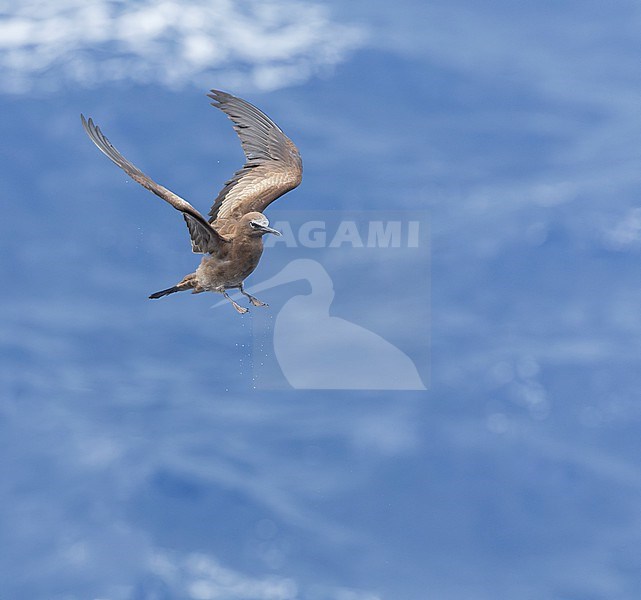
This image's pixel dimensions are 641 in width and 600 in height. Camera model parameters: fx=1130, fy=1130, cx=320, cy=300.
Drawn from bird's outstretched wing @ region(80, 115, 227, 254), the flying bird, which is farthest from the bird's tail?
bird's outstretched wing @ region(80, 115, 227, 254)

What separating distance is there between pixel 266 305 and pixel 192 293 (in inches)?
49.9

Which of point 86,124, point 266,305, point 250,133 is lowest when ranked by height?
point 266,305

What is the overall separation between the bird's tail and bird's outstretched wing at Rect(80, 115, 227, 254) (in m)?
0.68

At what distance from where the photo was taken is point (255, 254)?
17.5 metres

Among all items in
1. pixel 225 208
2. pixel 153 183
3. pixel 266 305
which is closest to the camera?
→ pixel 153 183

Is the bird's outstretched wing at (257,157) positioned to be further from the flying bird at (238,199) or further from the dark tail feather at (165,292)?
the dark tail feather at (165,292)

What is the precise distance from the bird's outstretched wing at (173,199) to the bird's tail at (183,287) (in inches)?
26.6

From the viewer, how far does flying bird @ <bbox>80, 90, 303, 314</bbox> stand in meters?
17.0

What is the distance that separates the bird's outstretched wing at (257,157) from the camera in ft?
64.7

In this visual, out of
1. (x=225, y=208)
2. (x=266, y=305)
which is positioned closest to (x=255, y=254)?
(x=266, y=305)

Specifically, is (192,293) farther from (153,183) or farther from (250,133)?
(250,133)

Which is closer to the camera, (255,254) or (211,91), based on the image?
(255,254)

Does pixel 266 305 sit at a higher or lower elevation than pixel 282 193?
lower

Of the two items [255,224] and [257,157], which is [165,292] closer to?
[255,224]
